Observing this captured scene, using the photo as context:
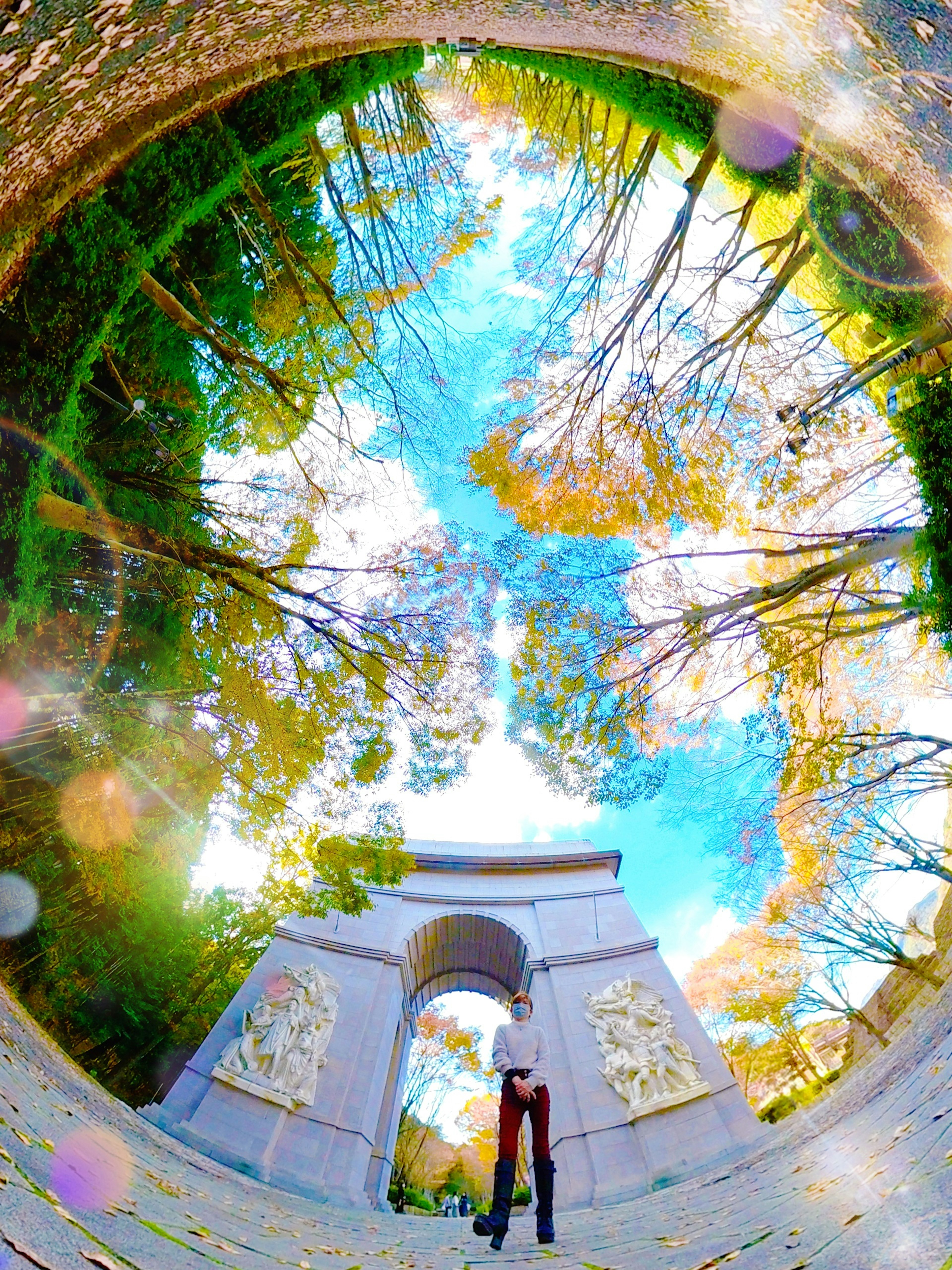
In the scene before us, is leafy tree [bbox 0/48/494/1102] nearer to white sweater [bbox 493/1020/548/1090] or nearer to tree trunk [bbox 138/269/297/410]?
tree trunk [bbox 138/269/297/410]

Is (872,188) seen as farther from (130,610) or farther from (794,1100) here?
(794,1100)

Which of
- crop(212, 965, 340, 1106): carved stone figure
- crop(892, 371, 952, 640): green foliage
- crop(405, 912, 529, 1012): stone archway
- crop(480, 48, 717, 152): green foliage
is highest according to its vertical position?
crop(405, 912, 529, 1012): stone archway

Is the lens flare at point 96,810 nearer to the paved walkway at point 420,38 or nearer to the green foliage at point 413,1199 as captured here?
the paved walkway at point 420,38

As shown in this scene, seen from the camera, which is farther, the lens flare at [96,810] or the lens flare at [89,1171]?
the lens flare at [96,810]

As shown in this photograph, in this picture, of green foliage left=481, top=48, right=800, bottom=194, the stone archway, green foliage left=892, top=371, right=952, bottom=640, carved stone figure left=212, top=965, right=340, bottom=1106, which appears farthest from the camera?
the stone archway

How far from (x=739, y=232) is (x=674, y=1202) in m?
9.00

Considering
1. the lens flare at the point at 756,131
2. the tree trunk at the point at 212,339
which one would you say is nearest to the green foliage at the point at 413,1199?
the tree trunk at the point at 212,339

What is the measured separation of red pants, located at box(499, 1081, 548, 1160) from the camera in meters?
3.42

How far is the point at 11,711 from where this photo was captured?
581 cm

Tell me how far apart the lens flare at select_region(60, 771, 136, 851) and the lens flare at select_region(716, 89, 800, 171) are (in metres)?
9.01

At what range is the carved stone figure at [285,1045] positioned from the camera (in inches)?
349

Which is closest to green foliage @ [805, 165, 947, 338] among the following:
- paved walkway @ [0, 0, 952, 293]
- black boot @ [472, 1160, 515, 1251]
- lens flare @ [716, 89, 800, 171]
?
lens flare @ [716, 89, 800, 171]

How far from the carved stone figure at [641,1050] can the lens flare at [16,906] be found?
9.04 m

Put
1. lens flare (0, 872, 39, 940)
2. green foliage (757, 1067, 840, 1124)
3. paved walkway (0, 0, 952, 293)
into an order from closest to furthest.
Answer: paved walkway (0, 0, 952, 293) < lens flare (0, 872, 39, 940) < green foliage (757, 1067, 840, 1124)
